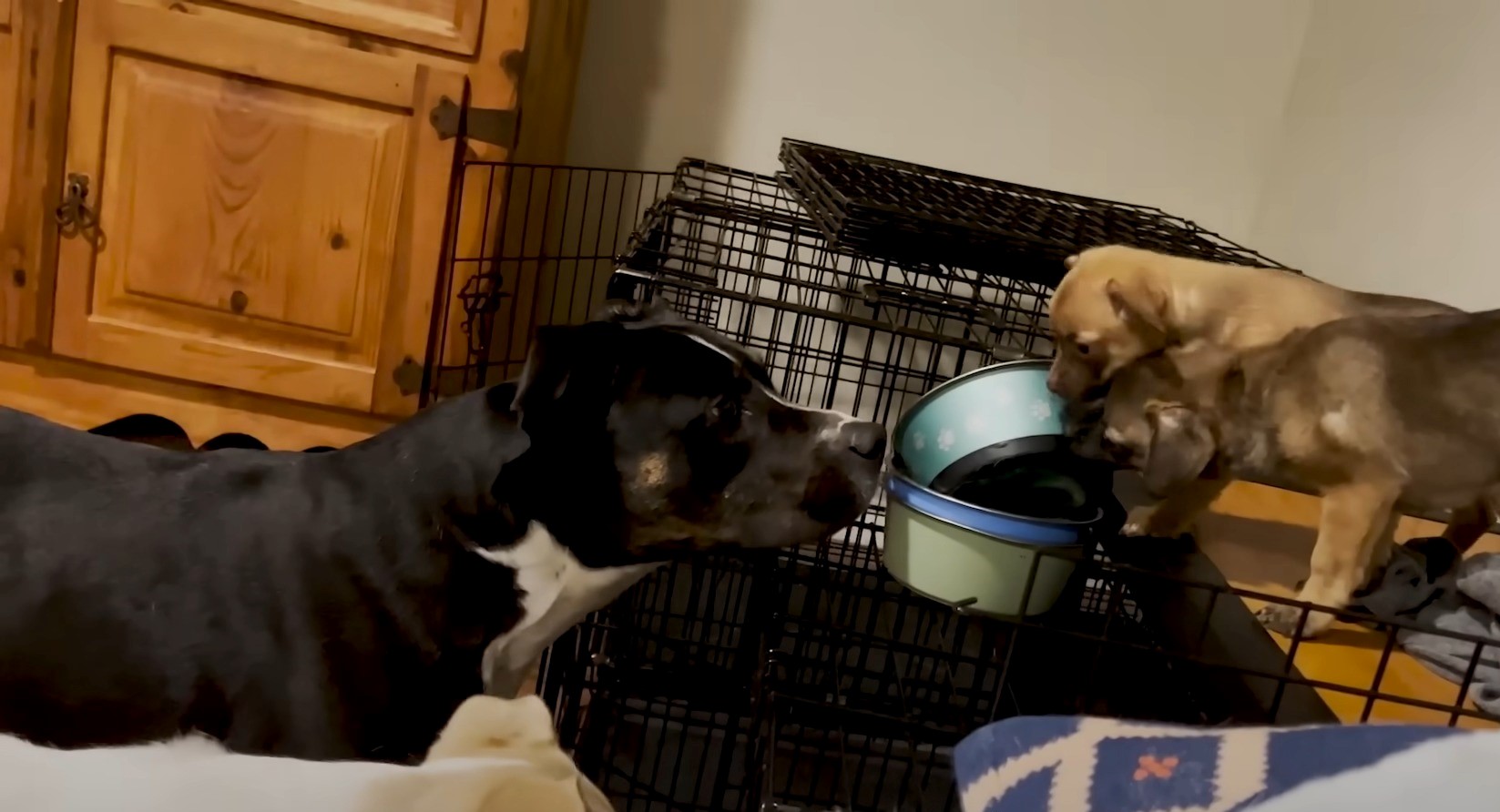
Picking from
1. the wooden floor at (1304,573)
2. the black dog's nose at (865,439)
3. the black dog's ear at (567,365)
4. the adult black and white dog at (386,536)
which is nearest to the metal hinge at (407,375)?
the adult black and white dog at (386,536)

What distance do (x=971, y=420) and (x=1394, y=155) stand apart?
1.16 meters

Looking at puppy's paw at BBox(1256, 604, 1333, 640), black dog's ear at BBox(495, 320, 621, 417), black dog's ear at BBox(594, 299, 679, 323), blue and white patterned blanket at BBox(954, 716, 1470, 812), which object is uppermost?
black dog's ear at BBox(594, 299, 679, 323)

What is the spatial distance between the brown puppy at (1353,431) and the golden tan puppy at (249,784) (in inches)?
33.0

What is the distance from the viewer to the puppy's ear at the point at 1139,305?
4.91 feet

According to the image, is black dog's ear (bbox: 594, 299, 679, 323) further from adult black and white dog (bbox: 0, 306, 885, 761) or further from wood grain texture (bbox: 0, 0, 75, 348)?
wood grain texture (bbox: 0, 0, 75, 348)

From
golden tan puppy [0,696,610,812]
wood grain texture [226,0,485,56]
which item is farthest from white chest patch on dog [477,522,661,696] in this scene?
wood grain texture [226,0,485,56]

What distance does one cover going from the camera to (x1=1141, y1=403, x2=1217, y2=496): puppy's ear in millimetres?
1294

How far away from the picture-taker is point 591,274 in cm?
240

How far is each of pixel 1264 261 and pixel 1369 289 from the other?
199 millimetres

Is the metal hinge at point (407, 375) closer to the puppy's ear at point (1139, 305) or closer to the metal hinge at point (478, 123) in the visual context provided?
the metal hinge at point (478, 123)

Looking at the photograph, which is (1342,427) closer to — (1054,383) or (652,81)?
(1054,383)

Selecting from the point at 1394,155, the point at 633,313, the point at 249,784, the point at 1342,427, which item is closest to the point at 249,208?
the point at 633,313

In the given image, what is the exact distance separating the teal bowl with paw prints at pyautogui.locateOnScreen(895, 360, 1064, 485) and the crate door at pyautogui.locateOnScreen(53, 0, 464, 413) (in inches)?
42.1

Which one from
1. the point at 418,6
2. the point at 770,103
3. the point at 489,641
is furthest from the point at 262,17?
the point at 489,641
